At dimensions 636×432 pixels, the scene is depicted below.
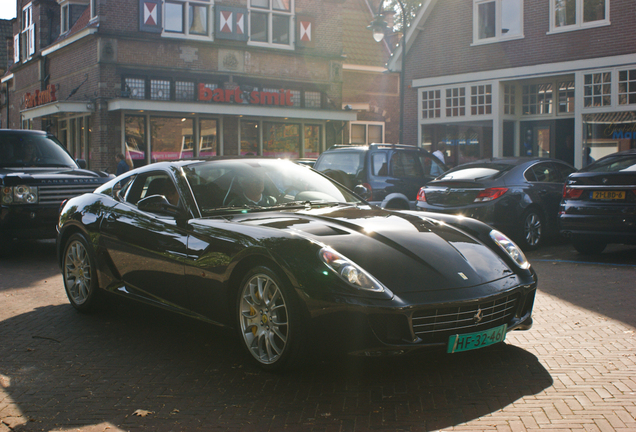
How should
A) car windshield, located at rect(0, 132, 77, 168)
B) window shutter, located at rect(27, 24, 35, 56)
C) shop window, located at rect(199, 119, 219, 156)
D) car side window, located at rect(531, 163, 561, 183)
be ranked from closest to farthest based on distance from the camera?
car windshield, located at rect(0, 132, 77, 168), car side window, located at rect(531, 163, 561, 183), shop window, located at rect(199, 119, 219, 156), window shutter, located at rect(27, 24, 35, 56)

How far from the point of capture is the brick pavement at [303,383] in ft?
11.4

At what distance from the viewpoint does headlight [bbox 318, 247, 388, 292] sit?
12.4 feet

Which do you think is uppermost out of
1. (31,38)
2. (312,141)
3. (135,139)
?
(31,38)

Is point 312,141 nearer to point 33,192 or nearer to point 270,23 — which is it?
point 270,23

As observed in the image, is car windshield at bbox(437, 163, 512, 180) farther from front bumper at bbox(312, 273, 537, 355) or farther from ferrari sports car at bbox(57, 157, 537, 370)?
front bumper at bbox(312, 273, 537, 355)

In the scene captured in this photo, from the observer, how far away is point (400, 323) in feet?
12.3

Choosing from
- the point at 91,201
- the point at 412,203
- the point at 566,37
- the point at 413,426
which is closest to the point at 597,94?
the point at 566,37

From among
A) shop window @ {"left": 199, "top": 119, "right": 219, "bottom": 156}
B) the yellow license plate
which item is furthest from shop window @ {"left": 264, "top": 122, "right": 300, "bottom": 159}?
the yellow license plate

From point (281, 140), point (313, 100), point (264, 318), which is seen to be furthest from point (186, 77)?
point (264, 318)

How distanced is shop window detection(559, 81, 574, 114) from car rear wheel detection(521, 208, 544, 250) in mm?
9584

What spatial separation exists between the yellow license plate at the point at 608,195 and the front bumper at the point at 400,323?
5691 mm

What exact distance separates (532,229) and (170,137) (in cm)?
1650

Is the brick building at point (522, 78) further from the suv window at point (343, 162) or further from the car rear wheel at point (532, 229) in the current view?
the car rear wheel at point (532, 229)

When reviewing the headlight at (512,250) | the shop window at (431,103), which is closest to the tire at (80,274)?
the headlight at (512,250)
